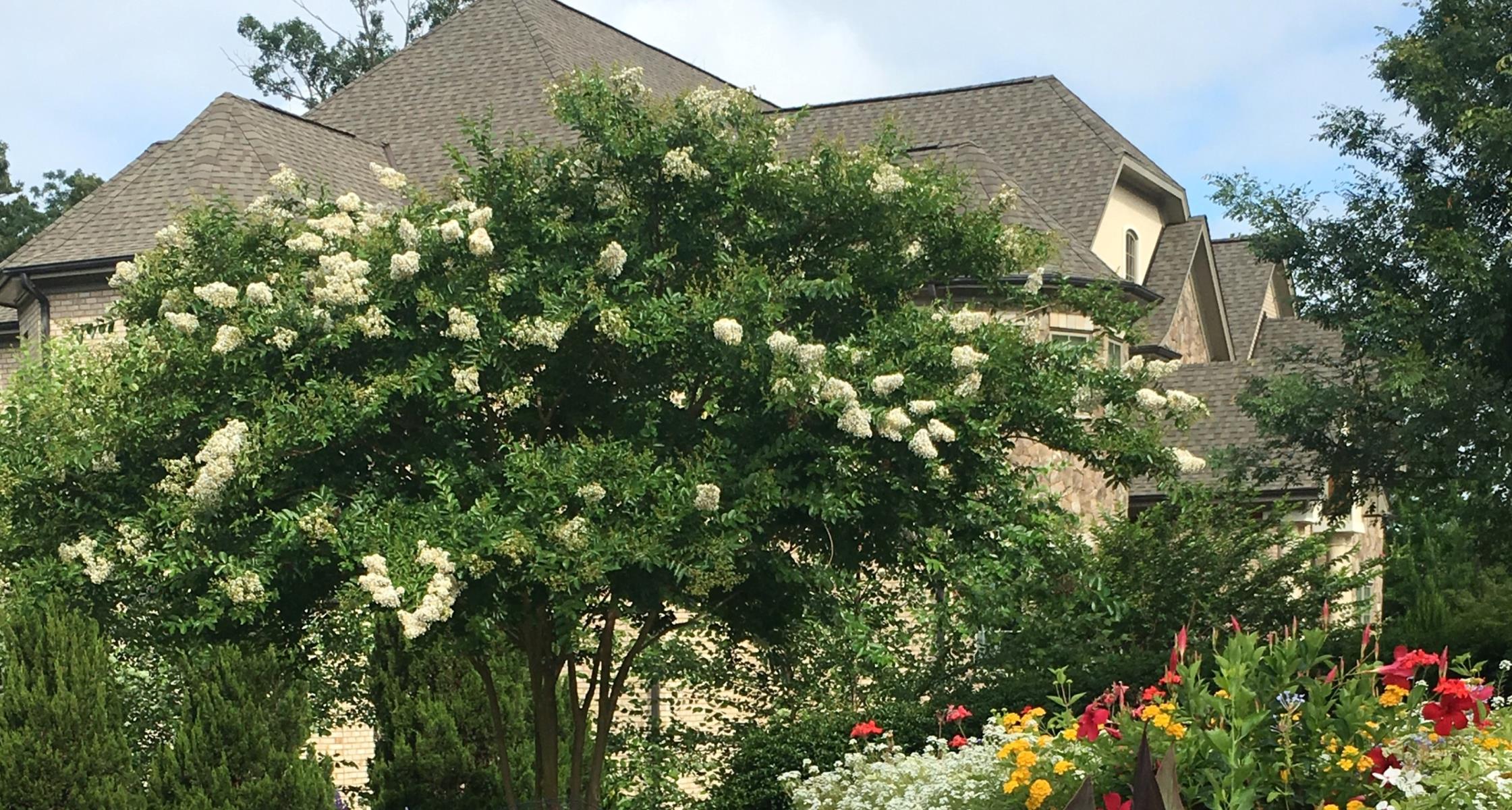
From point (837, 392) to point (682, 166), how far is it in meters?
2.01

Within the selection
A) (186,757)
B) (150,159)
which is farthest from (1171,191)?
(186,757)

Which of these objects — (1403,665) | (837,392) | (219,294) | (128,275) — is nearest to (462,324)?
(219,294)

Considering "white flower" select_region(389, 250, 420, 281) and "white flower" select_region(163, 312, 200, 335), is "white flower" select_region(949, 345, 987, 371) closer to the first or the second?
"white flower" select_region(389, 250, 420, 281)

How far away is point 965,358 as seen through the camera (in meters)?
10.8

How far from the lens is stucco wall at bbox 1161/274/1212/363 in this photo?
31.6 metres

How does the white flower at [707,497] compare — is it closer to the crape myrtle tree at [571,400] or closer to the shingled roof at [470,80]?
the crape myrtle tree at [571,400]

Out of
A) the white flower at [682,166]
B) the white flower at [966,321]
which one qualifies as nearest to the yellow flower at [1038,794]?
the white flower at [966,321]

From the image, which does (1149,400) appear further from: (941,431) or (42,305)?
(42,305)

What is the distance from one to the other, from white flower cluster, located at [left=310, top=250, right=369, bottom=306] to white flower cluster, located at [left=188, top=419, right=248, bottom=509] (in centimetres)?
99

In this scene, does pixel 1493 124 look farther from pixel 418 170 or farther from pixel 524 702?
pixel 418 170

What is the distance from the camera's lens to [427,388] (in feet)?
35.4

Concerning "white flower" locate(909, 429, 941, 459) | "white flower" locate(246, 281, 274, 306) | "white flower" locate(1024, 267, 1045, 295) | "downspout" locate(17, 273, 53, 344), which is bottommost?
"white flower" locate(909, 429, 941, 459)

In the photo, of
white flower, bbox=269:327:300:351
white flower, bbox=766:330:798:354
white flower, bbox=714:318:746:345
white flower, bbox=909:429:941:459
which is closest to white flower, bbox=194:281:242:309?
white flower, bbox=269:327:300:351

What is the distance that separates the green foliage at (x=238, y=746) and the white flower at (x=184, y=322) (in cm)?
328
